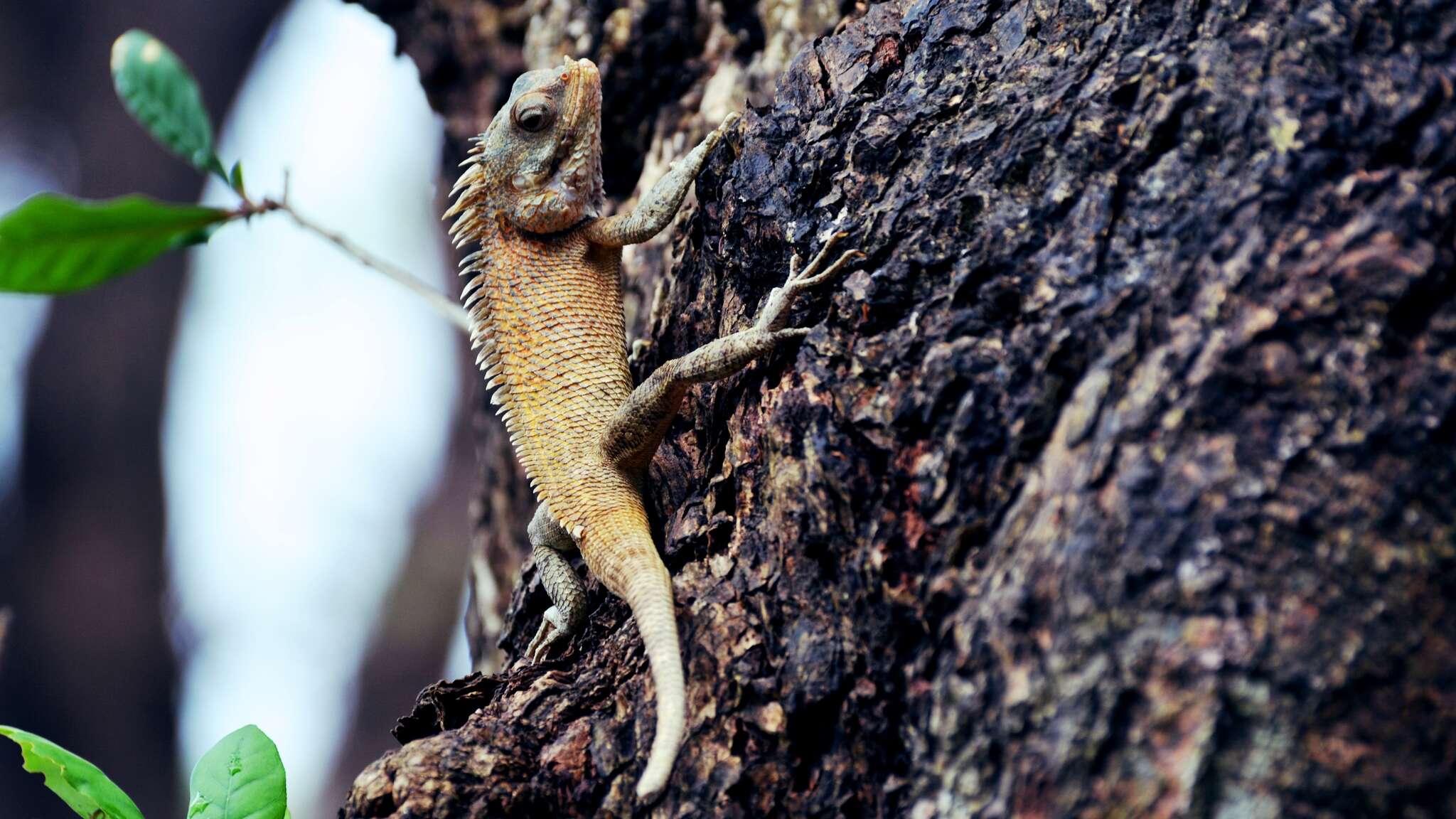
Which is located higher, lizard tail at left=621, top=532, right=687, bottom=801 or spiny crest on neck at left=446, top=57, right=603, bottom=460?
spiny crest on neck at left=446, top=57, right=603, bottom=460

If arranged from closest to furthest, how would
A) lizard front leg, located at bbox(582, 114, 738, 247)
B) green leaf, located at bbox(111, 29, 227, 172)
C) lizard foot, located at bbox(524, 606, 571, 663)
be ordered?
green leaf, located at bbox(111, 29, 227, 172) < lizard foot, located at bbox(524, 606, 571, 663) < lizard front leg, located at bbox(582, 114, 738, 247)

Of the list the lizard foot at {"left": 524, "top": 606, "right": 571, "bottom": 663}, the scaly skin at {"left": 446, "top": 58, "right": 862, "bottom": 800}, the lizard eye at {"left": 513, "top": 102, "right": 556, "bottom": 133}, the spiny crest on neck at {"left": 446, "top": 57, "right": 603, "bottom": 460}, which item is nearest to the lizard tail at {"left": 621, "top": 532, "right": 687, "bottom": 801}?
the scaly skin at {"left": 446, "top": 58, "right": 862, "bottom": 800}

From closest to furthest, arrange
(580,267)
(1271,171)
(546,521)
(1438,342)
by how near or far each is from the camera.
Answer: (1438,342) < (1271,171) < (546,521) < (580,267)

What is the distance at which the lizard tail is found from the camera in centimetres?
204

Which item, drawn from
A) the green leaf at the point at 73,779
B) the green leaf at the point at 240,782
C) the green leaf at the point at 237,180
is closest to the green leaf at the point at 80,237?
the green leaf at the point at 237,180

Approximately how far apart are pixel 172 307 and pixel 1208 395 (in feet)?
24.0

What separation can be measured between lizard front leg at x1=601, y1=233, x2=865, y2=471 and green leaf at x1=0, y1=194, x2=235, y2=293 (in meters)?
1.28

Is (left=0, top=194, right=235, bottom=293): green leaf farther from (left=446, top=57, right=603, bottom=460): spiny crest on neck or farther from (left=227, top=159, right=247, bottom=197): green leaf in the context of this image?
(left=446, top=57, right=603, bottom=460): spiny crest on neck

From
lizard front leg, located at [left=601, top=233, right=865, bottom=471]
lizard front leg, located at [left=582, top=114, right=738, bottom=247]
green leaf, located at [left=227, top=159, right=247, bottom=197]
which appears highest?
lizard front leg, located at [left=582, top=114, right=738, bottom=247]

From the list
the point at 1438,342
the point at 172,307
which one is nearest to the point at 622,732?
the point at 1438,342

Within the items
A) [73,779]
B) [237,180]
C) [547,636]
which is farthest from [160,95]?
[547,636]

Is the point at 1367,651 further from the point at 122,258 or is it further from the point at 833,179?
the point at 122,258

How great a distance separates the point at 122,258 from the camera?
2111mm

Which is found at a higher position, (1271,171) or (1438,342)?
(1271,171)
